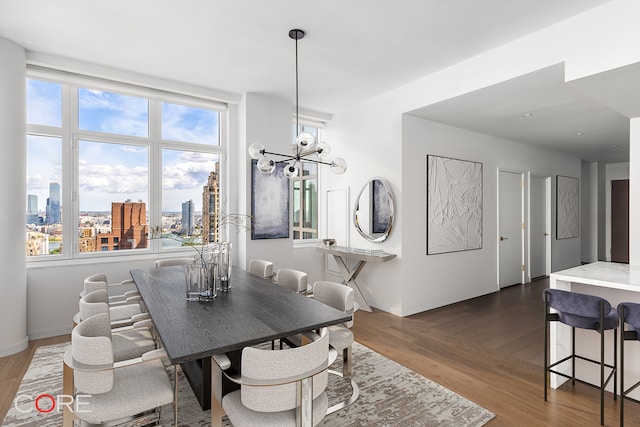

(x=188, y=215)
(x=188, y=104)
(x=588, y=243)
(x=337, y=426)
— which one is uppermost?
(x=188, y=104)

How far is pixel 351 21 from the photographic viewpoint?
287cm

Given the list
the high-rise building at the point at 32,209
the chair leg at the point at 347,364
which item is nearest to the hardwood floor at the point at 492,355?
the chair leg at the point at 347,364

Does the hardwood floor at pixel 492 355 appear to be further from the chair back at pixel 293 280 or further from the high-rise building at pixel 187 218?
the high-rise building at pixel 187 218

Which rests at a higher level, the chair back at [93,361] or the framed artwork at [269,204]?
the framed artwork at [269,204]

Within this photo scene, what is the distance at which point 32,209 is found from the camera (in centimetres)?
371

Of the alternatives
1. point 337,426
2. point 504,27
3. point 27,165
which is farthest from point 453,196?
point 27,165

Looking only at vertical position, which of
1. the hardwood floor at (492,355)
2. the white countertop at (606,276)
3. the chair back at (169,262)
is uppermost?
the white countertop at (606,276)

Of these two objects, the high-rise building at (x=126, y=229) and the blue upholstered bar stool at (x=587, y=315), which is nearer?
the blue upholstered bar stool at (x=587, y=315)

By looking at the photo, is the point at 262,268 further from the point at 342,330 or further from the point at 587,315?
the point at 587,315

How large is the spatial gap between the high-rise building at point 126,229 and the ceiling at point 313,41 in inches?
64.2

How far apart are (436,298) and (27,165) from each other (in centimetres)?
523

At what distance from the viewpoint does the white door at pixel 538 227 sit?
6.55m

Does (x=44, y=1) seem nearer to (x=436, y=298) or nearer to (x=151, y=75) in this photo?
(x=151, y=75)

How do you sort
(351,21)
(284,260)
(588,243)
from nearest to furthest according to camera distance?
(351,21)
(284,260)
(588,243)
